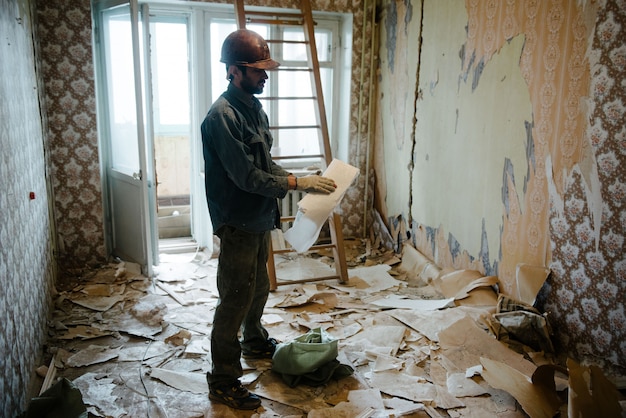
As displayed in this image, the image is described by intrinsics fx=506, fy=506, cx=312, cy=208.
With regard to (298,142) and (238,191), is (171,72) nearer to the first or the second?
(298,142)

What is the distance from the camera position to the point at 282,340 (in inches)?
126

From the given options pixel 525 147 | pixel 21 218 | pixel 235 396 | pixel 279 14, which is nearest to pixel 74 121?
pixel 21 218

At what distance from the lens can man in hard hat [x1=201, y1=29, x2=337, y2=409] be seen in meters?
2.36

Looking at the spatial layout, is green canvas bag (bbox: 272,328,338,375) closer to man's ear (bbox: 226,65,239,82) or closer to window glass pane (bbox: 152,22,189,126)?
man's ear (bbox: 226,65,239,82)

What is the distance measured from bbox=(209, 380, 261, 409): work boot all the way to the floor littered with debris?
37 mm

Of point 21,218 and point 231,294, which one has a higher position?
point 21,218

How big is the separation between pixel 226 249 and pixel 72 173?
2.49 m

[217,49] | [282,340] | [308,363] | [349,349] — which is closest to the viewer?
[308,363]

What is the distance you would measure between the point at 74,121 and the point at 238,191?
251 cm

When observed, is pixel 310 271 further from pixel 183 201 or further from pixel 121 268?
pixel 183 201

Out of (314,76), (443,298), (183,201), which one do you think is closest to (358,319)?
(443,298)

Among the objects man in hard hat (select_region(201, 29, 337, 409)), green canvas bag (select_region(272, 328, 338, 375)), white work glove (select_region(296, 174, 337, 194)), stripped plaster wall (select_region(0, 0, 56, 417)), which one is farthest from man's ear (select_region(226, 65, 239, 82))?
green canvas bag (select_region(272, 328, 338, 375))

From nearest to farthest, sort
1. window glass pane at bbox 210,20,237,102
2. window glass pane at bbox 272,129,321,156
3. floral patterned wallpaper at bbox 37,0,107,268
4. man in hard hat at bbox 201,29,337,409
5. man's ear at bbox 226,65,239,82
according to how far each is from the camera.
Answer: man in hard hat at bbox 201,29,337,409 → man's ear at bbox 226,65,239,82 → floral patterned wallpaper at bbox 37,0,107,268 → window glass pane at bbox 210,20,237,102 → window glass pane at bbox 272,129,321,156

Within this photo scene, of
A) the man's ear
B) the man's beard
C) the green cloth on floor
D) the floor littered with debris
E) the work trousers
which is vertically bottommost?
the floor littered with debris
